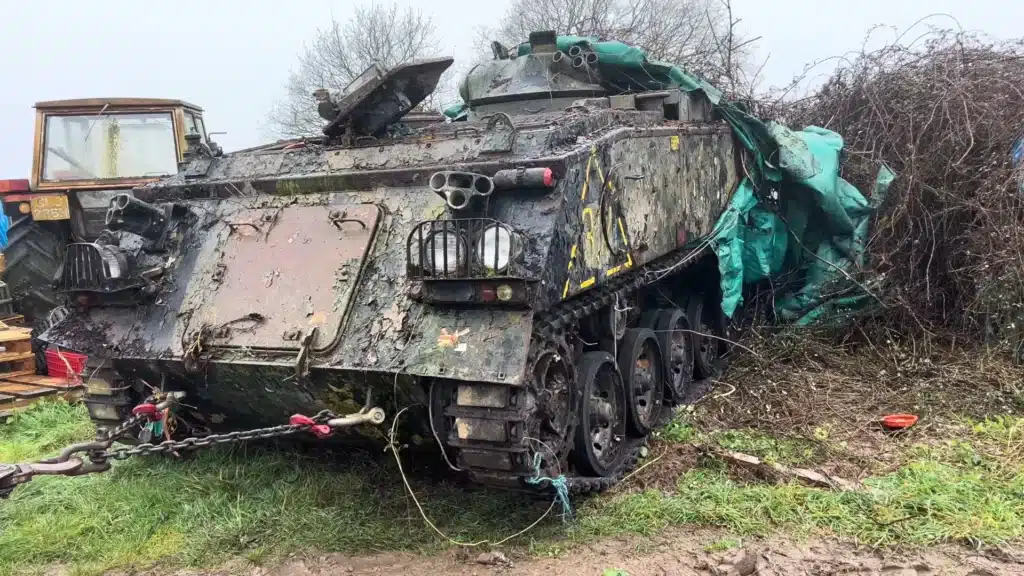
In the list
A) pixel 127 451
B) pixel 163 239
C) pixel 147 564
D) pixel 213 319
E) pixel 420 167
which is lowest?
pixel 147 564

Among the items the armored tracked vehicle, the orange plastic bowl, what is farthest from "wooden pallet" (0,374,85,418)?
the orange plastic bowl

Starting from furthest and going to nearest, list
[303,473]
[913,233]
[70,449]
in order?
[913,233], [303,473], [70,449]

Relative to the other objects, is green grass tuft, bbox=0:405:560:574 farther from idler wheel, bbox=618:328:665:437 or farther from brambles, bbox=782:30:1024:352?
brambles, bbox=782:30:1024:352

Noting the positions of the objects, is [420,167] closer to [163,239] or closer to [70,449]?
[163,239]

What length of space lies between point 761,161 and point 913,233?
1566 millimetres

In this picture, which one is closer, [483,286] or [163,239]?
[483,286]

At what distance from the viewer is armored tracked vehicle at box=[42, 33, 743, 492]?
384cm

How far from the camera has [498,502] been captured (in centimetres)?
473

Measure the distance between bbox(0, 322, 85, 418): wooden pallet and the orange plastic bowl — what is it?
21.9 feet

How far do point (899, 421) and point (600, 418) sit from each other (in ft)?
7.52

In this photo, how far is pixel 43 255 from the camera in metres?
8.73

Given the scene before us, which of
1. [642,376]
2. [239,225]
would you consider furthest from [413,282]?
[642,376]

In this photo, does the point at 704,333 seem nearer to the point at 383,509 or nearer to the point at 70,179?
the point at 383,509

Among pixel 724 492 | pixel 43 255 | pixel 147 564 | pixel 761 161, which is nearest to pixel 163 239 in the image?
pixel 147 564
